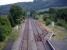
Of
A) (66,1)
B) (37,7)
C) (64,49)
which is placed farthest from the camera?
(37,7)

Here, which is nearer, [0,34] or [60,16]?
[0,34]

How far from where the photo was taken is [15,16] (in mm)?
63562

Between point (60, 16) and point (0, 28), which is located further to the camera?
point (60, 16)

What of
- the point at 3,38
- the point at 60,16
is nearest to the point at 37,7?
the point at 60,16

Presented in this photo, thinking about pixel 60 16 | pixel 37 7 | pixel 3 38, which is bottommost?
pixel 37 7

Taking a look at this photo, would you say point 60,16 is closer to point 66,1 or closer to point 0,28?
point 0,28

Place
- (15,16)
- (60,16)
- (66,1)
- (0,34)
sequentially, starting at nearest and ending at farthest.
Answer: (0,34) → (15,16) → (60,16) → (66,1)

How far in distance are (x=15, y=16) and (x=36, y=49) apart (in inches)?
1662

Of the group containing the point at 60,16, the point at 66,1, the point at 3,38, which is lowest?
the point at 66,1

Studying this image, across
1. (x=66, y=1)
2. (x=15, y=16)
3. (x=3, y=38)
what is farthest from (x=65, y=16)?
(x=66, y=1)

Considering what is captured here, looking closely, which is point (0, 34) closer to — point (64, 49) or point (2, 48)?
point (2, 48)

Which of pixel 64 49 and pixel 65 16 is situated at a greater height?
pixel 64 49

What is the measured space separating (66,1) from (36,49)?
14035 centimetres

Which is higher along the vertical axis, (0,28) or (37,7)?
(0,28)
